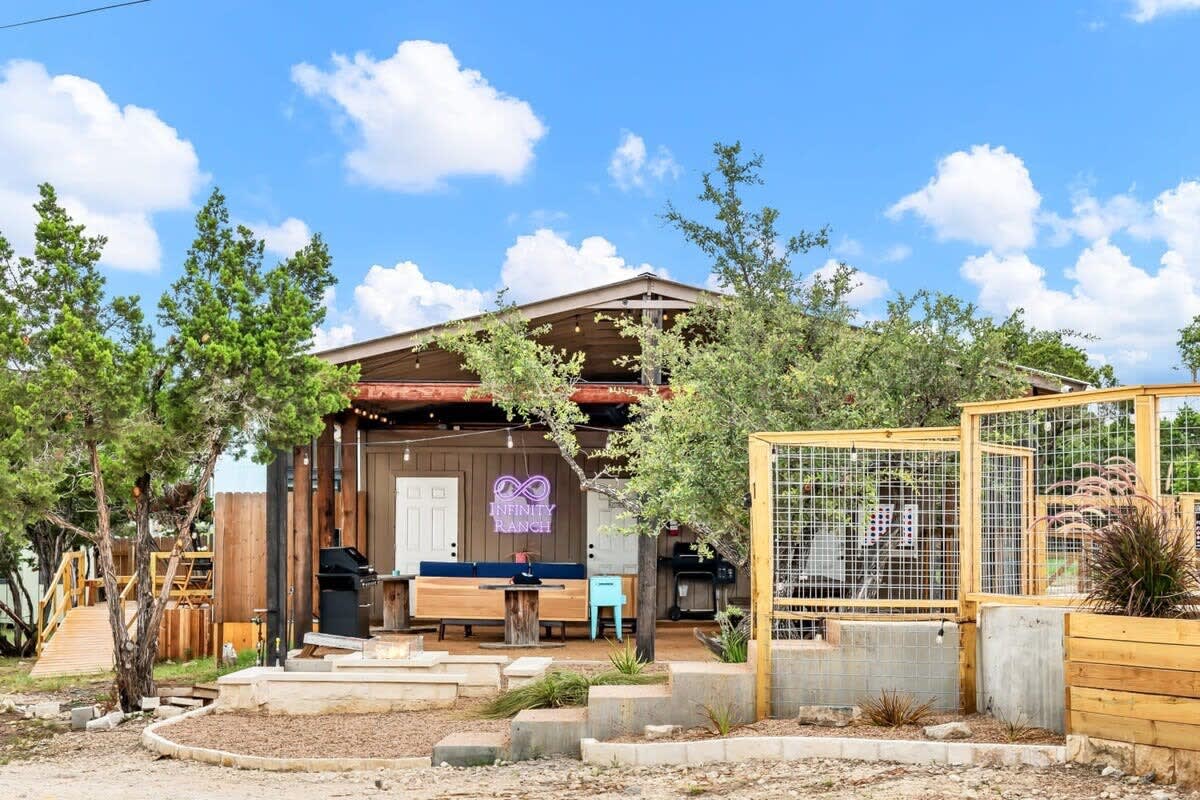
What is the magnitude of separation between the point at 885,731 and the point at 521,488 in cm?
965

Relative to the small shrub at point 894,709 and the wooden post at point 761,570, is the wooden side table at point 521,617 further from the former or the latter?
the small shrub at point 894,709

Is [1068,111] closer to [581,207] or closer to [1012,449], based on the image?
[581,207]

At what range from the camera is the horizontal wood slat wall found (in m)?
5.16

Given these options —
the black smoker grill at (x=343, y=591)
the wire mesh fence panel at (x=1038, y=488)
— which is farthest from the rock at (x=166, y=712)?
the wire mesh fence panel at (x=1038, y=488)

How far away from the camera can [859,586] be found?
25.4 feet

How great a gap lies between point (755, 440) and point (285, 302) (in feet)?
17.5

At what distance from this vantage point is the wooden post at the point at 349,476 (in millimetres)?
14556

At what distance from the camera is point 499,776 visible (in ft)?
21.4

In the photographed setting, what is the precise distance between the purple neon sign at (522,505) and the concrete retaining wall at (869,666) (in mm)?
8892

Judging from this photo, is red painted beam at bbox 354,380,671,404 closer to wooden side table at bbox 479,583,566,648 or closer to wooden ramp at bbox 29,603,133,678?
wooden side table at bbox 479,583,566,648

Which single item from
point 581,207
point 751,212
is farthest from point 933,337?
point 581,207

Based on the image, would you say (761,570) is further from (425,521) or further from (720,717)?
(425,521)

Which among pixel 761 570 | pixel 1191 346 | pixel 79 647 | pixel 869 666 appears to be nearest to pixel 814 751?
pixel 869 666

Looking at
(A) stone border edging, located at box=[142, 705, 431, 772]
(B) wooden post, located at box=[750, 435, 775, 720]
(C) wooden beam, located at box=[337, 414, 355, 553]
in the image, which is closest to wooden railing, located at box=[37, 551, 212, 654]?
(C) wooden beam, located at box=[337, 414, 355, 553]
